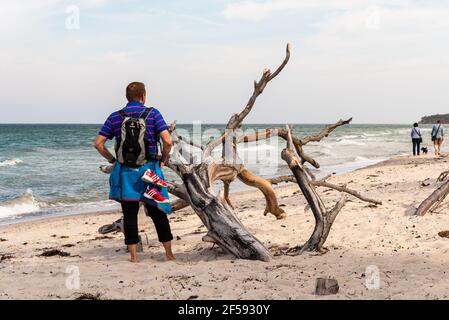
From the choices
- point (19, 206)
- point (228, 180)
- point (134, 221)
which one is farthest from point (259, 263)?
point (19, 206)

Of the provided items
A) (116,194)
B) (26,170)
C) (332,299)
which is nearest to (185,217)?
(116,194)

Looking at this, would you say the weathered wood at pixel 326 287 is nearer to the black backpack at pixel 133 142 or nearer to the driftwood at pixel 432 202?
the black backpack at pixel 133 142

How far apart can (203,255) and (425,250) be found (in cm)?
265

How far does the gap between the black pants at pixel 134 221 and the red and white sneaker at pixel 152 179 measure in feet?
1.05

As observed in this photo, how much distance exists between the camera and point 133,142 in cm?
569

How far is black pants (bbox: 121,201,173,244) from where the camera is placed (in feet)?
19.6

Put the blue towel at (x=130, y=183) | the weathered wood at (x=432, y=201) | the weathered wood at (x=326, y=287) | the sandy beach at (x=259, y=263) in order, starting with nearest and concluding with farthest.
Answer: the weathered wood at (x=326, y=287), the sandy beach at (x=259, y=263), the blue towel at (x=130, y=183), the weathered wood at (x=432, y=201)

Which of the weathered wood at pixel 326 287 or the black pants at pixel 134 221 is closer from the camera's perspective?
the weathered wood at pixel 326 287

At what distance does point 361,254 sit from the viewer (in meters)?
6.26

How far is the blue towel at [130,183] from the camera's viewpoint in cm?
586

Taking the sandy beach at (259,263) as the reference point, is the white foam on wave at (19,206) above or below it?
below

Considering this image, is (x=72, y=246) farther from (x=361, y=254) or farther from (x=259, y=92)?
(x=361, y=254)

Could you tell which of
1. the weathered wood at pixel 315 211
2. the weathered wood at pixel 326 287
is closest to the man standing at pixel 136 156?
the weathered wood at pixel 315 211

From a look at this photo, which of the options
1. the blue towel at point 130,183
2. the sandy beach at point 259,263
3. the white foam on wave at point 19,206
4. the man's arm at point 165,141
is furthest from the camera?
the white foam on wave at point 19,206
